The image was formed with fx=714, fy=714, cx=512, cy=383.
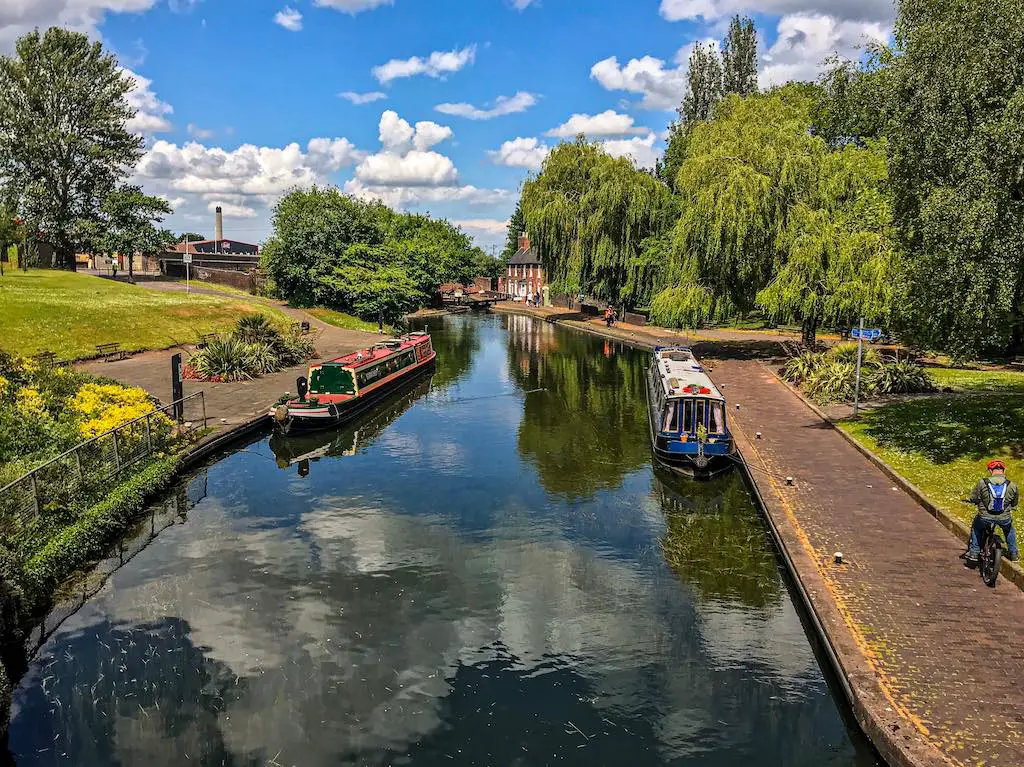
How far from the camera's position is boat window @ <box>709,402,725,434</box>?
21125 mm

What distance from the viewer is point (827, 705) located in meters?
10.4

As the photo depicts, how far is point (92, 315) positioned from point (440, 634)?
3530cm

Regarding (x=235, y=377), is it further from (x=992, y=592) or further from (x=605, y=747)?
(x=992, y=592)

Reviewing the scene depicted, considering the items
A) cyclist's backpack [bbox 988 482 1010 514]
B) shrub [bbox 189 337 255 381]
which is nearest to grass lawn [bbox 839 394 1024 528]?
cyclist's backpack [bbox 988 482 1010 514]

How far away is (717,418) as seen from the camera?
21.2 metres

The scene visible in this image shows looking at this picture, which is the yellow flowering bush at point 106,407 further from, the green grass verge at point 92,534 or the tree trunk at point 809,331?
the tree trunk at point 809,331

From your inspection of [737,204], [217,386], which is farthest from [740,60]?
[217,386]

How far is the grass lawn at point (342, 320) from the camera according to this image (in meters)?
56.6

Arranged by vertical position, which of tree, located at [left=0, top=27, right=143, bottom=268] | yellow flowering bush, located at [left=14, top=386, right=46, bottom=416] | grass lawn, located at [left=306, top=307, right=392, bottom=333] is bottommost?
yellow flowering bush, located at [left=14, top=386, right=46, bottom=416]

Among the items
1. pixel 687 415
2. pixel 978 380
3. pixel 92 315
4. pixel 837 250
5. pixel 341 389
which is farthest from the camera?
pixel 92 315

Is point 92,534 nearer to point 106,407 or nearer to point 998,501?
point 106,407

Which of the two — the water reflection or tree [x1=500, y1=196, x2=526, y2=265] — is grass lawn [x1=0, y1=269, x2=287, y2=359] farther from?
tree [x1=500, y1=196, x2=526, y2=265]

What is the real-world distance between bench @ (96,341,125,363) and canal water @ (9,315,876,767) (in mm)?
16574

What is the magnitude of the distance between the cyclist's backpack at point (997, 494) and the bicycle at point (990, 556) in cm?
30
